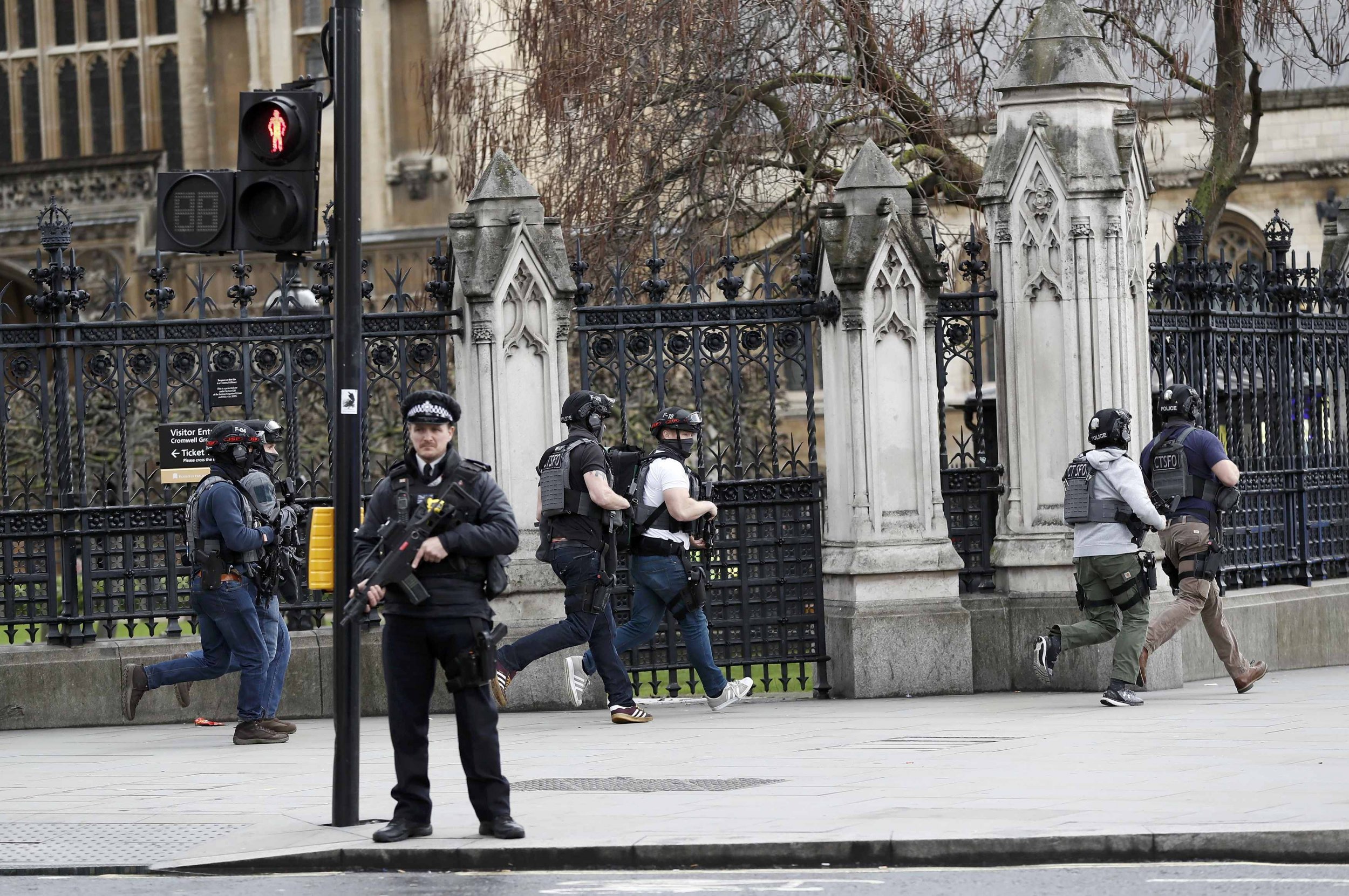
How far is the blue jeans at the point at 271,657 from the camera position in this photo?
1223cm

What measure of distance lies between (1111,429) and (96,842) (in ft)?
20.7

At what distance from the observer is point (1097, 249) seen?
538 inches

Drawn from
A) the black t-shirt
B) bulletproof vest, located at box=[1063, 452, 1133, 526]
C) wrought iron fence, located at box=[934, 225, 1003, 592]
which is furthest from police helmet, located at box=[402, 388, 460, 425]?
wrought iron fence, located at box=[934, 225, 1003, 592]

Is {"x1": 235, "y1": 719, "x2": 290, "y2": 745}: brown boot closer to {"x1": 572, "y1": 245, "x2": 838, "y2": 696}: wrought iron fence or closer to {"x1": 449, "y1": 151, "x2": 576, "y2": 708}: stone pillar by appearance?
{"x1": 449, "y1": 151, "x2": 576, "y2": 708}: stone pillar

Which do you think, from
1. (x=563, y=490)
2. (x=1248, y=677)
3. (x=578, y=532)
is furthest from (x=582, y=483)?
(x=1248, y=677)

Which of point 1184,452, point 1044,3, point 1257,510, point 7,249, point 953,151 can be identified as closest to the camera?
point 1184,452

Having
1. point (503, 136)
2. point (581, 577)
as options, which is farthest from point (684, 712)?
point (503, 136)

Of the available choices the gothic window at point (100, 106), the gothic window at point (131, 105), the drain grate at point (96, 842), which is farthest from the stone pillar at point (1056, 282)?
the gothic window at point (100, 106)

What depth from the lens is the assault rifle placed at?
323 inches

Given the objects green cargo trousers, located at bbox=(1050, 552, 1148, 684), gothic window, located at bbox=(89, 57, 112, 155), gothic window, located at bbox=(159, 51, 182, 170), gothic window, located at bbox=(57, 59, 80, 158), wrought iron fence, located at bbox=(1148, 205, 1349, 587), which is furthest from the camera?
gothic window, located at bbox=(57, 59, 80, 158)

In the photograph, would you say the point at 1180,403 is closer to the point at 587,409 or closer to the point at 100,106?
the point at 587,409

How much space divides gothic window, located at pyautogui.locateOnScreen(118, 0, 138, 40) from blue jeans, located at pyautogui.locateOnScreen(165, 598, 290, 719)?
90.8 feet

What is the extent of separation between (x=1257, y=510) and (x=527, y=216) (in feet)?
19.3

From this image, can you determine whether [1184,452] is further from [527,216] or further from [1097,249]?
[527,216]
